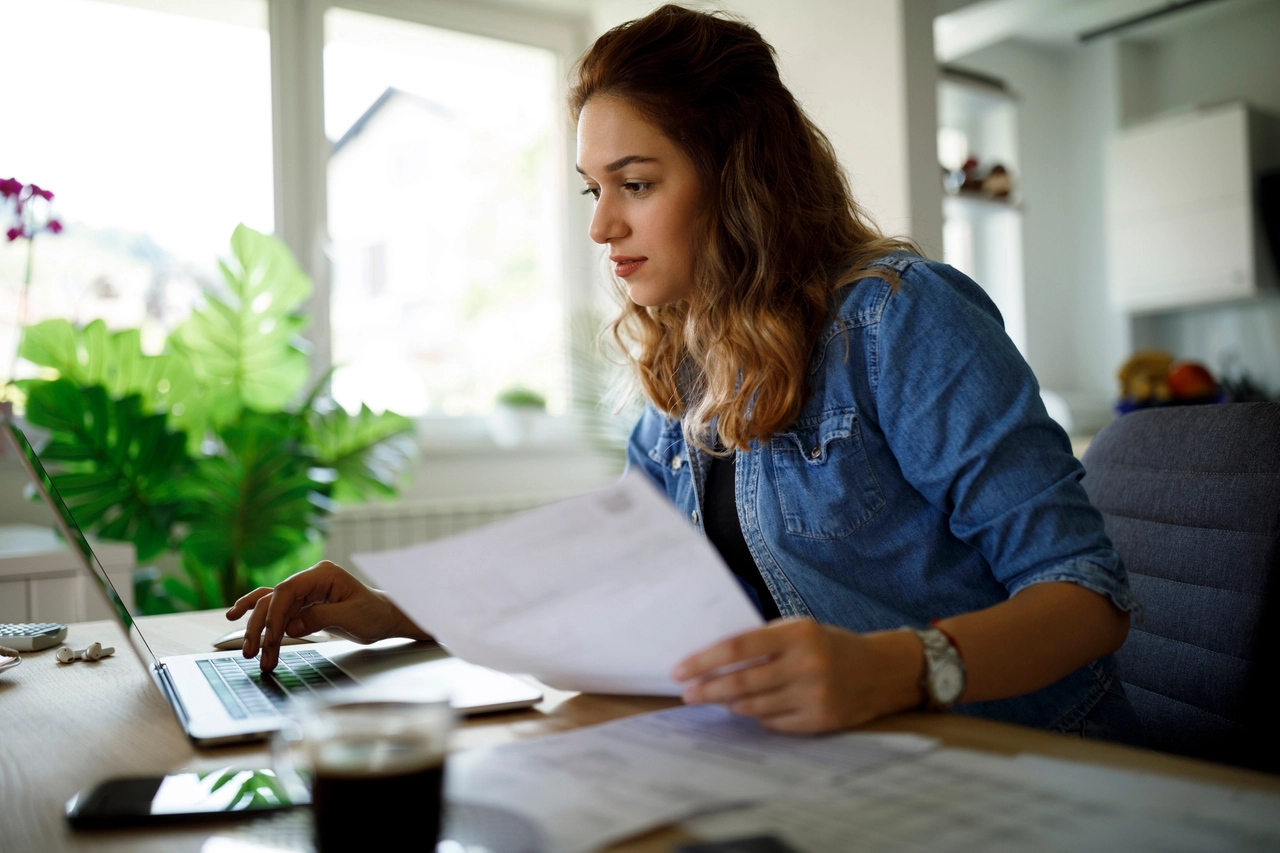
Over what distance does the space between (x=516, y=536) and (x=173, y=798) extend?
0.21 meters

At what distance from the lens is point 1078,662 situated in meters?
0.73

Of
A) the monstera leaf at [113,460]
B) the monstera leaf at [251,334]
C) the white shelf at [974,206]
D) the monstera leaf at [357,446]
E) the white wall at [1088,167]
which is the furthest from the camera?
the white wall at [1088,167]

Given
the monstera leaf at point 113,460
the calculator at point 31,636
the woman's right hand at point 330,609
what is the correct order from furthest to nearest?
the monstera leaf at point 113,460, the calculator at point 31,636, the woman's right hand at point 330,609

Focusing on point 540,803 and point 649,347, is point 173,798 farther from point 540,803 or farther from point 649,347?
point 649,347

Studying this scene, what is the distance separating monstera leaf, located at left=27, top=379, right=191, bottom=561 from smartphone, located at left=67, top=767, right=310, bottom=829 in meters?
1.95

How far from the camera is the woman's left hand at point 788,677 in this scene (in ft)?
1.92

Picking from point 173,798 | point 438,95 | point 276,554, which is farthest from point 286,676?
point 438,95

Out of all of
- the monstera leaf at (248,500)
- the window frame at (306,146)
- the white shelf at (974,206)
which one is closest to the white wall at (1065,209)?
the white shelf at (974,206)

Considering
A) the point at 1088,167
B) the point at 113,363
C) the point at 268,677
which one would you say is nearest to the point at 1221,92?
the point at 1088,167

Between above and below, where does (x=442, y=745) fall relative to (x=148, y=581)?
above

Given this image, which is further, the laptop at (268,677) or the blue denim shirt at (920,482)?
the blue denim shirt at (920,482)

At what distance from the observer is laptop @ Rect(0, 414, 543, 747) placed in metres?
0.67

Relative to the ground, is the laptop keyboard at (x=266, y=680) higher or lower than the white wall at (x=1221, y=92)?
lower

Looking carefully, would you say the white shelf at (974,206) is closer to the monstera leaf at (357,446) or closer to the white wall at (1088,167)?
the white wall at (1088,167)
